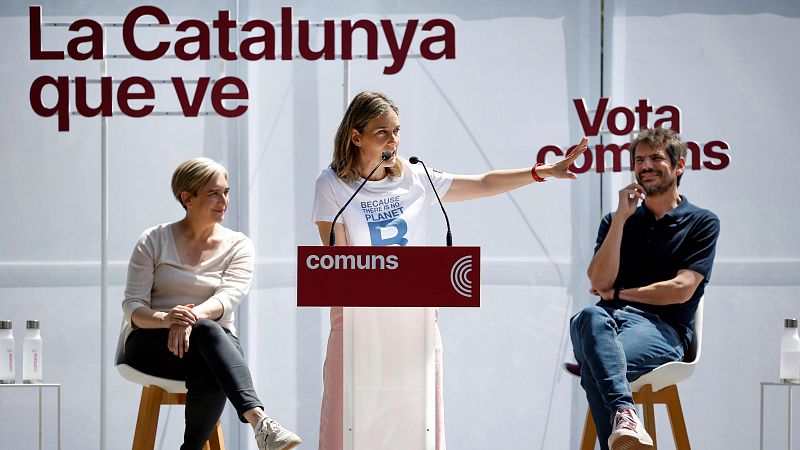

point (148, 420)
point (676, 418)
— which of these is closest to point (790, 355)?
point (676, 418)

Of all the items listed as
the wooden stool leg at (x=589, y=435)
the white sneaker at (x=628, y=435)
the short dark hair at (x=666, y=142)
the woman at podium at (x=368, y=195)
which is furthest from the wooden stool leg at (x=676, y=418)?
the woman at podium at (x=368, y=195)

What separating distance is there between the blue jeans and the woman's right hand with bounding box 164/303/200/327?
47.6 inches

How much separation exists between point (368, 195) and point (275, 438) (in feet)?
2.42

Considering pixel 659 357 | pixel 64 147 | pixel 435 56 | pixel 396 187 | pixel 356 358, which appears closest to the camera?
pixel 356 358

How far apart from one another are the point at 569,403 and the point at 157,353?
192 centimetres

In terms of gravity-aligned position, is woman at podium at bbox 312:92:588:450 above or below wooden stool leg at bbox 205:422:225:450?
above

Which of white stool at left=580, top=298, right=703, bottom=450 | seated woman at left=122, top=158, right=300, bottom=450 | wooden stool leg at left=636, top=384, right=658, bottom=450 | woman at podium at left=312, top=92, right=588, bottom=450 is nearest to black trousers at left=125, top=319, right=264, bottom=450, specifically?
seated woman at left=122, top=158, right=300, bottom=450

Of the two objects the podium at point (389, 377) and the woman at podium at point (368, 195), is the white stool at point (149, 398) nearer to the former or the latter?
the woman at podium at point (368, 195)

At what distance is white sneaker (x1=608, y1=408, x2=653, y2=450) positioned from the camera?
2656 mm

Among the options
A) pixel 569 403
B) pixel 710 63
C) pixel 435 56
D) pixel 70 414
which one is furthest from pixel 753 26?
pixel 70 414

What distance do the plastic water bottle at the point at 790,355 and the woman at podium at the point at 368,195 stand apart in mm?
1399

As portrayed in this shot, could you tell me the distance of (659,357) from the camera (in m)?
3.18

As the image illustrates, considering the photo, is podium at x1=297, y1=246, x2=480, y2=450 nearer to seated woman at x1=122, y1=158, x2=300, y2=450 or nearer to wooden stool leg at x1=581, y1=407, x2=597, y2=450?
seated woman at x1=122, y1=158, x2=300, y2=450

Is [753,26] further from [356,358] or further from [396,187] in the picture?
[356,358]
